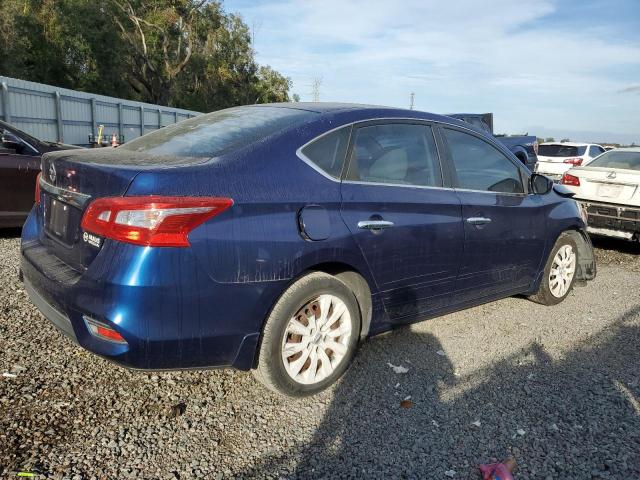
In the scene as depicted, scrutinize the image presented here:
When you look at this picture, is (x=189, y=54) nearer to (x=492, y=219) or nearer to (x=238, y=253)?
(x=492, y=219)

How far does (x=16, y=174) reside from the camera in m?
6.45

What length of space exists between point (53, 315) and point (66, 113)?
2004 centimetres

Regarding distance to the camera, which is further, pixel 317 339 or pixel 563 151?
pixel 563 151

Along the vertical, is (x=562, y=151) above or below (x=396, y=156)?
above

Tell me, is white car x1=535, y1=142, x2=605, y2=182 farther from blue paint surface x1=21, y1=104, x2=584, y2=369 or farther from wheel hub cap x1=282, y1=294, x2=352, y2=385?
wheel hub cap x1=282, y1=294, x2=352, y2=385

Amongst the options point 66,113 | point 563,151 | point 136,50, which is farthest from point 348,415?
point 136,50

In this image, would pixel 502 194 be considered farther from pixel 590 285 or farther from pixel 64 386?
pixel 64 386

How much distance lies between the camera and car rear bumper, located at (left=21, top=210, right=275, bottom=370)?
8.23 feet

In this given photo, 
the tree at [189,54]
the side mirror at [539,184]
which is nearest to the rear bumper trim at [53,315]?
the side mirror at [539,184]

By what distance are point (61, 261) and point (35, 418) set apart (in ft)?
2.64

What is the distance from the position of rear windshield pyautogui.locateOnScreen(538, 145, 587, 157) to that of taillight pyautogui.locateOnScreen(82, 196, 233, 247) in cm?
1674

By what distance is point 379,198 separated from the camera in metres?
3.33

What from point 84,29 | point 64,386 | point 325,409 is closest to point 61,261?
point 64,386

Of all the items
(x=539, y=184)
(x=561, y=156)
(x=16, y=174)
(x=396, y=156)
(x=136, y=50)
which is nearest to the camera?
(x=396, y=156)
